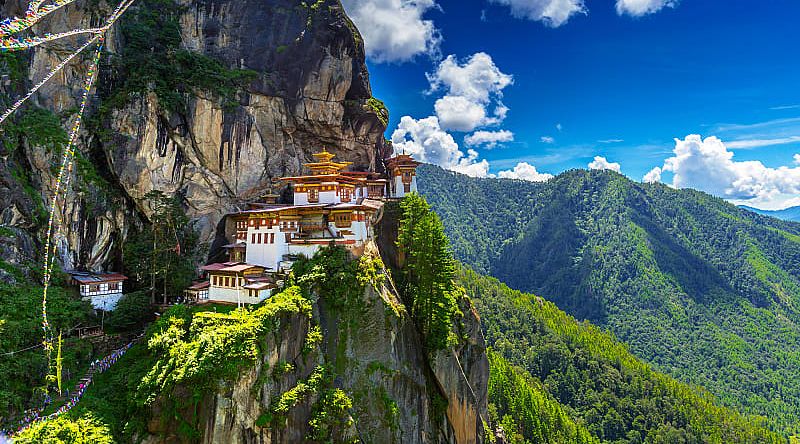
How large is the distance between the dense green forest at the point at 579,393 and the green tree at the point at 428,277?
3202 centimetres

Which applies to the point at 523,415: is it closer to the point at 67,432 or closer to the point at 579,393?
the point at 579,393

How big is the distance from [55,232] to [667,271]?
204m

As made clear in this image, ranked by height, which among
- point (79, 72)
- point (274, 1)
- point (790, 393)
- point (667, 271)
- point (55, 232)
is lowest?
point (790, 393)

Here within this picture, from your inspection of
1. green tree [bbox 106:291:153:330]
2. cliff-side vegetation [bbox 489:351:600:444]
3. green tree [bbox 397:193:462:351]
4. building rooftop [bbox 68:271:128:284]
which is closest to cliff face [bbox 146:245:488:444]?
green tree [bbox 397:193:462:351]

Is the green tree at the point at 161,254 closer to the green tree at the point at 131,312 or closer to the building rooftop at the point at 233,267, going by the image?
the green tree at the point at 131,312

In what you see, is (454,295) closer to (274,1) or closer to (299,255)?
(299,255)

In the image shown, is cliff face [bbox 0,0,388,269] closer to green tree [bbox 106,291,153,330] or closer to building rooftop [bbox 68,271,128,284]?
building rooftop [bbox 68,271,128,284]

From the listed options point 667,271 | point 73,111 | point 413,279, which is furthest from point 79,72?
point 667,271

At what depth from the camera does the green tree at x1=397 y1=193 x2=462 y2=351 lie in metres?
36.1

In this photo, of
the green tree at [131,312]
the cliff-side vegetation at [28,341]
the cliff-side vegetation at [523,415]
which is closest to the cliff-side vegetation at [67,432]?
the cliff-side vegetation at [28,341]

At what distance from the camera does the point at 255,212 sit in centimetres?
3597

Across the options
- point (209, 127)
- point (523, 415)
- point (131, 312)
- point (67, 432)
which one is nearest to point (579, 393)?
point (523, 415)

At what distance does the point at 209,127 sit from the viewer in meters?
41.4

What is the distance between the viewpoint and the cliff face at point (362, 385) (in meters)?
24.3
